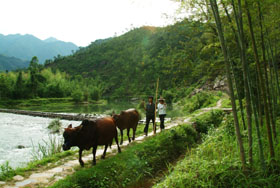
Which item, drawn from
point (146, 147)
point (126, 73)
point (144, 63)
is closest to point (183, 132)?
point (146, 147)

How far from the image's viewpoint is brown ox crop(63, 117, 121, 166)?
405 cm

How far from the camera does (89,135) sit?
14.1 feet

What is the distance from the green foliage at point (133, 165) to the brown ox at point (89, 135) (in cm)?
42

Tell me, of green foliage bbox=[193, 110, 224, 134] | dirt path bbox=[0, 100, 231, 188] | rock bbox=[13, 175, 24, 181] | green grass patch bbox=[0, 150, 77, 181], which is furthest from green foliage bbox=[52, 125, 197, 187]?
green foliage bbox=[193, 110, 224, 134]

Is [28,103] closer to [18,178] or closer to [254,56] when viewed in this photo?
Result: [18,178]

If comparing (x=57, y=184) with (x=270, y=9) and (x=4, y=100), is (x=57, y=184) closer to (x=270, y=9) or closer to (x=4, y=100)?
(x=270, y=9)

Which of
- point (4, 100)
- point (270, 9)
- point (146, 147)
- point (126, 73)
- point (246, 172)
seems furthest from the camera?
point (126, 73)

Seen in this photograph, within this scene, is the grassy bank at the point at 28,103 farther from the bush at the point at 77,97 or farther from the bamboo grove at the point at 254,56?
the bamboo grove at the point at 254,56

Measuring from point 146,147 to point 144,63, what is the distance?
242ft

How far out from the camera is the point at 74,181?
368 centimetres

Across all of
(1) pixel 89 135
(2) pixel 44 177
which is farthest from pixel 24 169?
(1) pixel 89 135

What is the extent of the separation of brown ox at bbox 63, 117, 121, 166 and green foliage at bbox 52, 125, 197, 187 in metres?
0.42

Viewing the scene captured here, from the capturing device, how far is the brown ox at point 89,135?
159 inches

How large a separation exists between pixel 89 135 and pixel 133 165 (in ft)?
4.29
